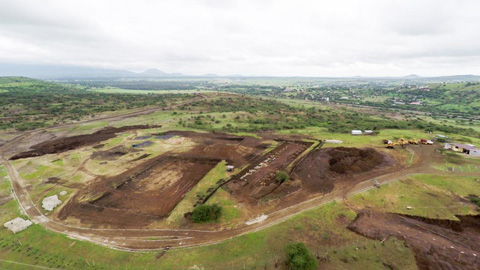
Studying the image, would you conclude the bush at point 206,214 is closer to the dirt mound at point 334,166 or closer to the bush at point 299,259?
the bush at point 299,259

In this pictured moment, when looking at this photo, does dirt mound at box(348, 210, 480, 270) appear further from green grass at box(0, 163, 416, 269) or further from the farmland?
green grass at box(0, 163, 416, 269)

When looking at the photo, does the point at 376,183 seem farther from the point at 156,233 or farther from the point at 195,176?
the point at 156,233

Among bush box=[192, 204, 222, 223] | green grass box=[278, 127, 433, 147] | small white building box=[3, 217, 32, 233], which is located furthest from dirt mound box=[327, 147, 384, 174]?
small white building box=[3, 217, 32, 233]

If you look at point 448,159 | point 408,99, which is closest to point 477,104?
point 408,99

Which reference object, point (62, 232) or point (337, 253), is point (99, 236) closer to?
point (62, 232)

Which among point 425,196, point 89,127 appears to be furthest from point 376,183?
point 89,127

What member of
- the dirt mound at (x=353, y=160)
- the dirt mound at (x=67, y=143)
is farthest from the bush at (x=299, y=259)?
the dirt mound at (x=67, y=143)
